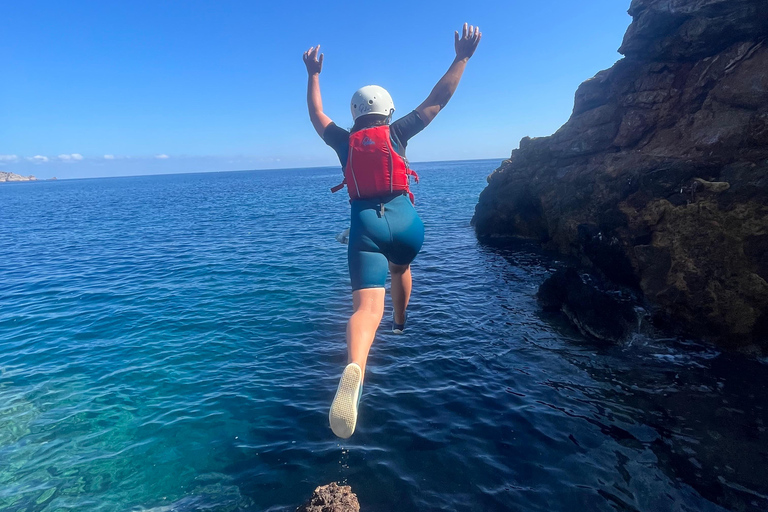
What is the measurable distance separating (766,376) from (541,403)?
5404 mm

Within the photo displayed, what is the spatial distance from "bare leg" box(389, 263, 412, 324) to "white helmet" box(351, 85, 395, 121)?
197 centimetres

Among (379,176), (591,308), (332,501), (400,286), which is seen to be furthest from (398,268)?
(591,308)

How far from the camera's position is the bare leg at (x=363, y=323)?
13.3 ft

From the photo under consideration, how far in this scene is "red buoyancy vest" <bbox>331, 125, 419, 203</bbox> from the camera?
183 inches

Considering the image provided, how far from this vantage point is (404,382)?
10.2 m

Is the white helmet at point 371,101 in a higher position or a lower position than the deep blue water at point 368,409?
higher

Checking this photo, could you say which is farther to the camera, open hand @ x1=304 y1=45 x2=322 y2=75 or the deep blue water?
the deep blue water

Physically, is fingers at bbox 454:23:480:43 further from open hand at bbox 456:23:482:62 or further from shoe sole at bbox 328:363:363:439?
shoe sole at bbox 328:363:363:439

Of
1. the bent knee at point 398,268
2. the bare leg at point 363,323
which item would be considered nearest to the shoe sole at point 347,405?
the bare leg at point 363,323

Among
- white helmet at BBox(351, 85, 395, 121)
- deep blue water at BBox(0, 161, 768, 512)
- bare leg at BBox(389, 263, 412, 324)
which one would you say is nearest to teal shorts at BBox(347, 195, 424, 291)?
bare leg at BBox(389, 263, 412, 324)

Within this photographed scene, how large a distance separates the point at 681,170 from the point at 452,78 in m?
13.1

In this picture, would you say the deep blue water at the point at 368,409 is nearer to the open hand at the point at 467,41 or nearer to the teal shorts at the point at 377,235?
the teal shorts at the point at 377,235

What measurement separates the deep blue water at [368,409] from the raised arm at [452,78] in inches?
228

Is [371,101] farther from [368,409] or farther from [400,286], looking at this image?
[368,409]
